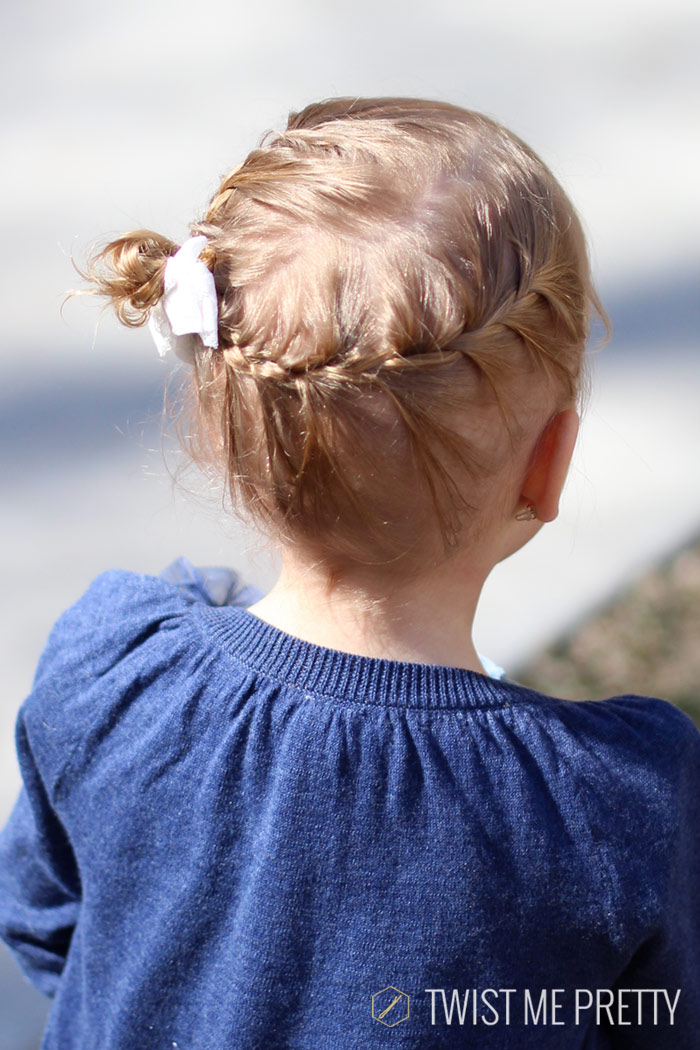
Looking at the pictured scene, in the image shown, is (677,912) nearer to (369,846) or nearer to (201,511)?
(369,846)

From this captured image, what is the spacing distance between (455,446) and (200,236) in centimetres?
28

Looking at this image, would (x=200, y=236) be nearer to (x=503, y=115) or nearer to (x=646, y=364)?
(x=646, y=364)

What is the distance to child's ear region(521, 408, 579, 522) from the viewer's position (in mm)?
944

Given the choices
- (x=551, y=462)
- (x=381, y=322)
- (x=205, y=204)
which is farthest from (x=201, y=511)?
(x=381, y=322)

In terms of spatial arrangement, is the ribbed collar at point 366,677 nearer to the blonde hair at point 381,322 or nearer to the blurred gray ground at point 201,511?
the blonde hair at point 381,322

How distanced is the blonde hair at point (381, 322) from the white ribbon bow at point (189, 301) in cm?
1

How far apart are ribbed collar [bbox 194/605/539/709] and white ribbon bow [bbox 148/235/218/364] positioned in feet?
0.83

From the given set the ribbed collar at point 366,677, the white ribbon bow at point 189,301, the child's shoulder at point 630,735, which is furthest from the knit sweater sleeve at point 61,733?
the child's shoulder at point 630,735

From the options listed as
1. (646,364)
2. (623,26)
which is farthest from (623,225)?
(623,26)

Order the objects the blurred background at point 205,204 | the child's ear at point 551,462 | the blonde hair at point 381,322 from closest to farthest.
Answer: the blonde hair at point 381,322, the child's ear at point 551,462, the blurred background at point 205,204

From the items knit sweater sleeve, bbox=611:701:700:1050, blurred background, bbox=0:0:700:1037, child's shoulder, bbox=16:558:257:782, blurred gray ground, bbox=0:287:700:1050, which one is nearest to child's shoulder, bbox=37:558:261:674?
child's shoulder, bbox=16:558:257:782

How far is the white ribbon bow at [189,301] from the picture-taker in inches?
33.7

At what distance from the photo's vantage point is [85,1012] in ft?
3.40

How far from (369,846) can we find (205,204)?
3.39 ft
